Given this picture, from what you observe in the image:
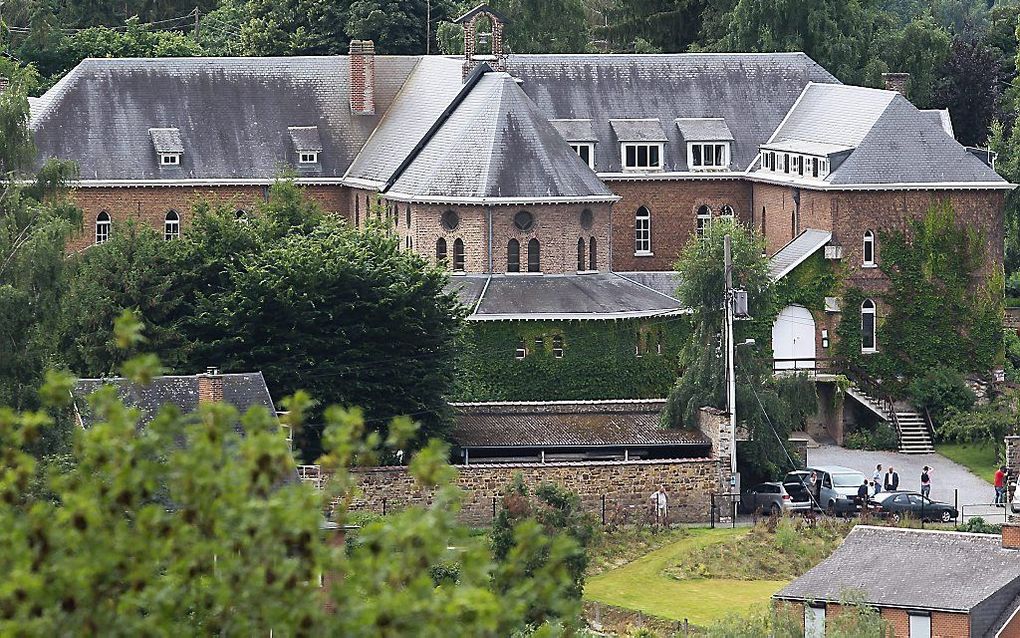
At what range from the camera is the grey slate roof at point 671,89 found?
72.2 m

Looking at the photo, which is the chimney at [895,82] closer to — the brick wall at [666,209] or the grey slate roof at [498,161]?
the brick wall at [666,209]

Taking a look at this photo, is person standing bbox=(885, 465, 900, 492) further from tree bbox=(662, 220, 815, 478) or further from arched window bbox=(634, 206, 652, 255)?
arched window bbox=(634, 206, 652, 255)

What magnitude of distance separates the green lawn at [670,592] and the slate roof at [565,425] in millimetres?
5475

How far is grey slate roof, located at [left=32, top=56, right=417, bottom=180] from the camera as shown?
7050cm

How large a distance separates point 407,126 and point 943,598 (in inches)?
1191

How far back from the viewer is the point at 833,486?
5647 cm

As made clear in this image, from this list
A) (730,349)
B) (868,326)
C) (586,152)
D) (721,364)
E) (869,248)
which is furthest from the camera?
(586,152)

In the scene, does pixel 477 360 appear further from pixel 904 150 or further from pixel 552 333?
pixel 904 150

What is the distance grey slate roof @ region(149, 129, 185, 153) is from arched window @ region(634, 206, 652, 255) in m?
12.3

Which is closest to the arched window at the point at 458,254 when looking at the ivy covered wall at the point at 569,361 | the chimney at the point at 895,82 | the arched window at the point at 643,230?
the ivy covered wall at the point at 569,361

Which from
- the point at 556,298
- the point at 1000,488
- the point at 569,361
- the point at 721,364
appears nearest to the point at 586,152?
the point at 556,298

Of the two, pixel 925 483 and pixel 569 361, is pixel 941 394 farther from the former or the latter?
pixel 569 361

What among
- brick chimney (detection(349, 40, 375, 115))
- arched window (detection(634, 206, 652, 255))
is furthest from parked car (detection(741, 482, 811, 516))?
brick chimney (detection(349, 40, 375, 115))

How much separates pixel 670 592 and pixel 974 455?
15135mm
